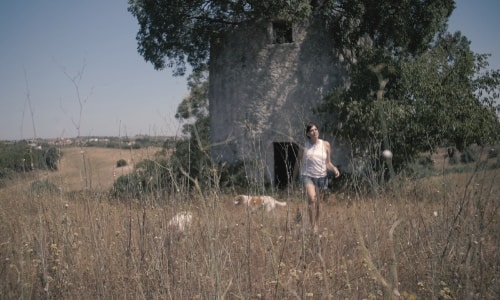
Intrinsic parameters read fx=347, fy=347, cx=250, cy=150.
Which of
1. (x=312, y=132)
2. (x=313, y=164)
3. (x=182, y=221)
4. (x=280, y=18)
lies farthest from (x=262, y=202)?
(x=280, y=18)

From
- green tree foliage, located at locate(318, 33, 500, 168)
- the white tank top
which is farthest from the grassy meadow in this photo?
green tree foliage, located at locate(318, 33, 500, 168)

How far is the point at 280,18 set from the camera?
8.67 metres

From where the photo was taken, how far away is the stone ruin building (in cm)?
968

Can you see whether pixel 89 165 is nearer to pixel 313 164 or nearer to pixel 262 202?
pixel 262 202

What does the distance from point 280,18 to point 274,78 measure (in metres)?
1.69

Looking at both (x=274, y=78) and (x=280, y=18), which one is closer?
(x=280, y=18)

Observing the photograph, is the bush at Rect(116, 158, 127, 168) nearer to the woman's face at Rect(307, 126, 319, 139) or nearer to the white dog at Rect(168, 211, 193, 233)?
the white dog at Rect(168, 211, 193, 233)

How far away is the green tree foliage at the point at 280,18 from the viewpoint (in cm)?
891

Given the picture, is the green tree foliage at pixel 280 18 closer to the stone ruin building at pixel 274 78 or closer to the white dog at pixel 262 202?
the stone ruin building at pixel 274 78

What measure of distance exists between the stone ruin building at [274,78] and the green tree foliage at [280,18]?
0.44 m

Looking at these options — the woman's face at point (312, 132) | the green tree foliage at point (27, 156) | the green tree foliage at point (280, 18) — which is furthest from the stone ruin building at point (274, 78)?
the green tree foliage at point (27, 156)

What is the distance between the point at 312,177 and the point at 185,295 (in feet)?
8.58

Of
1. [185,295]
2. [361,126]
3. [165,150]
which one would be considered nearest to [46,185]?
[165,150]

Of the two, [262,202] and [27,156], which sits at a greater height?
[27,156]
